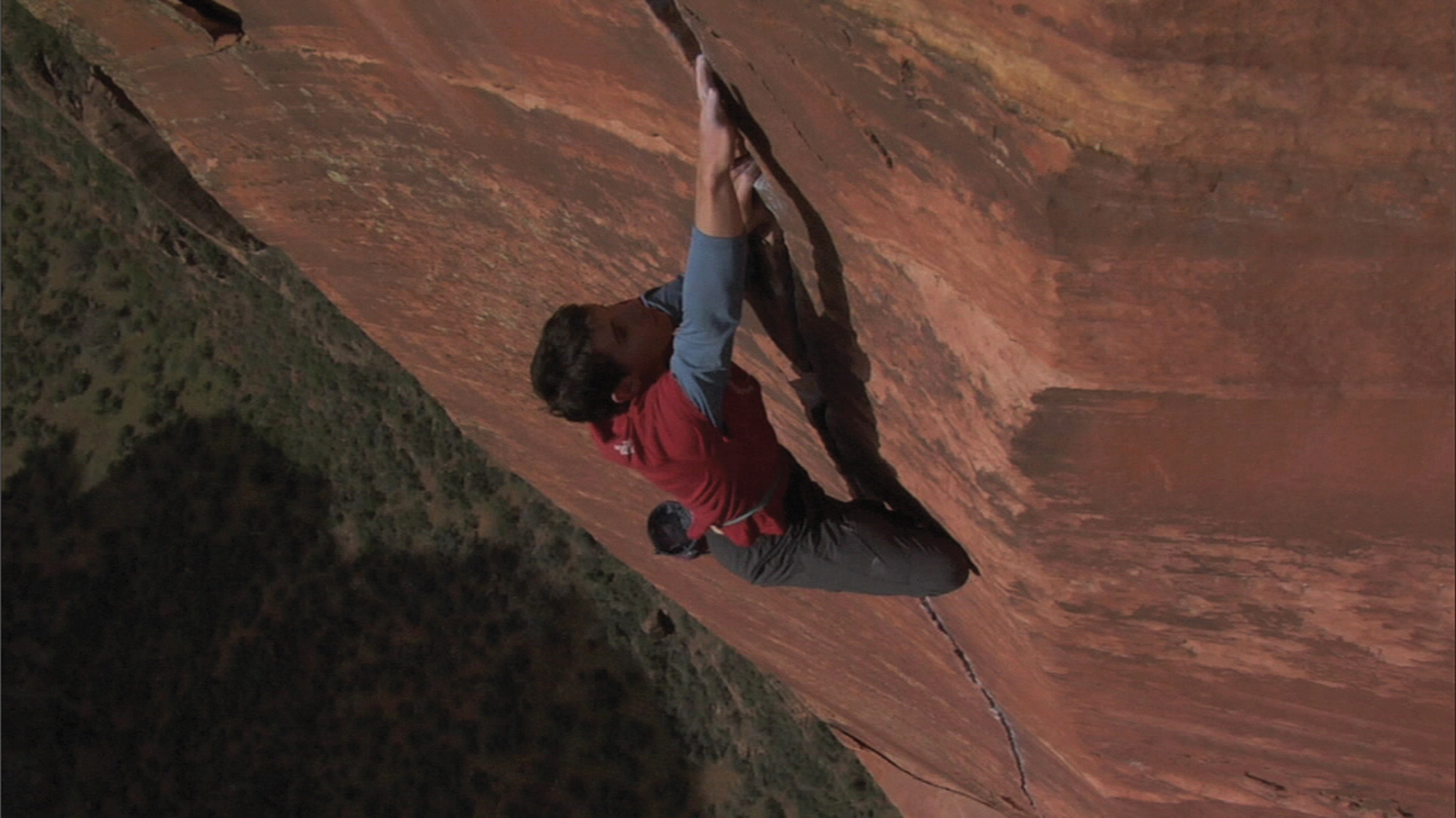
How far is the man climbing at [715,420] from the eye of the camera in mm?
2945

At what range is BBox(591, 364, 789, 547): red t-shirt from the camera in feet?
10.1

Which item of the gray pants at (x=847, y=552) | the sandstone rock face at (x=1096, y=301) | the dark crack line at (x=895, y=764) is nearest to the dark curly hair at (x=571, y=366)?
the sandstone rock face at (x=1096, y=301)

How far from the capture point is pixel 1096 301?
2391mm

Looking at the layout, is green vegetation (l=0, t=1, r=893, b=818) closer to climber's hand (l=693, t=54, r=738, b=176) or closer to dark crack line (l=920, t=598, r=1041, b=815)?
dark crack line (l=920, t=598, r=1041, b=815)

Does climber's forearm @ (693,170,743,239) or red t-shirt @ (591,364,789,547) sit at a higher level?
climber's forearm @ (693,170,743,239)

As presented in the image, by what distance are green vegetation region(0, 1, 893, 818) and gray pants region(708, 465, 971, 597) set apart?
557 centimetres

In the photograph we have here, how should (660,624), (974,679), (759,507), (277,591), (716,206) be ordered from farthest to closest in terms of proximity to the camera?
(277,591)
(660,624)
(974,679)
(759,507)
(716,206)

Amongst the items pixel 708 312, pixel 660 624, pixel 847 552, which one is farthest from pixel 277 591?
pixel 708 312

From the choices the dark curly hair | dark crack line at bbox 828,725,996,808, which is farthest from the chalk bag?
dark crack line at bbox 828,725,996,808

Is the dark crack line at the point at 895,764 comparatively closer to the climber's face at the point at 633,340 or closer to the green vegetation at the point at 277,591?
the green vegetation at the point at 277,591

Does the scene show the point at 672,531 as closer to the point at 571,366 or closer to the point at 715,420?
the point at 715,420

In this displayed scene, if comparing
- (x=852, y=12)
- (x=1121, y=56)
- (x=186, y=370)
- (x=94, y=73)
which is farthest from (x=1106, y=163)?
(x=186, y=370)

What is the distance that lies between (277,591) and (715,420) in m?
9.28

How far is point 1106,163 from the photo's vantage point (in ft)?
7.24
